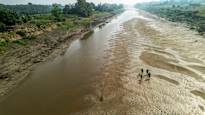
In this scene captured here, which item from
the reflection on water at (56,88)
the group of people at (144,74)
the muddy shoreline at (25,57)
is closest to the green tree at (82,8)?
the muddy shoreline at (25,57)

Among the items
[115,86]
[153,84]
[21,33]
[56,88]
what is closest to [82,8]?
[21,33]

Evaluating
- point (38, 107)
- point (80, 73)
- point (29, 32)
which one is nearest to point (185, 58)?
point (80, 73)

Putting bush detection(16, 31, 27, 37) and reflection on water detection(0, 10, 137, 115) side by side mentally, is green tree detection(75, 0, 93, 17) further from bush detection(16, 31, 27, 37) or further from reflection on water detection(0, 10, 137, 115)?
reflection on water detection(0, 10, 137, 115)

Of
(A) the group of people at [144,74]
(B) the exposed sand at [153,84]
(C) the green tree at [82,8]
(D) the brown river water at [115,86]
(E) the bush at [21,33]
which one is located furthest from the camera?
(C) the green tree at [82,8]

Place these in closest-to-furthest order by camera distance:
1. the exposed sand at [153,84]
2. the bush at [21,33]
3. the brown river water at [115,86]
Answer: the exposed sand at [153,84] < the brown river water at [115,86] < the bush at [21,33]

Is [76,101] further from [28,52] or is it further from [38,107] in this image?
[28,52]

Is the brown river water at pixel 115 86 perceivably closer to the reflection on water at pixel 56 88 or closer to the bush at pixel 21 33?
the reflection on water at pixel 56 88
